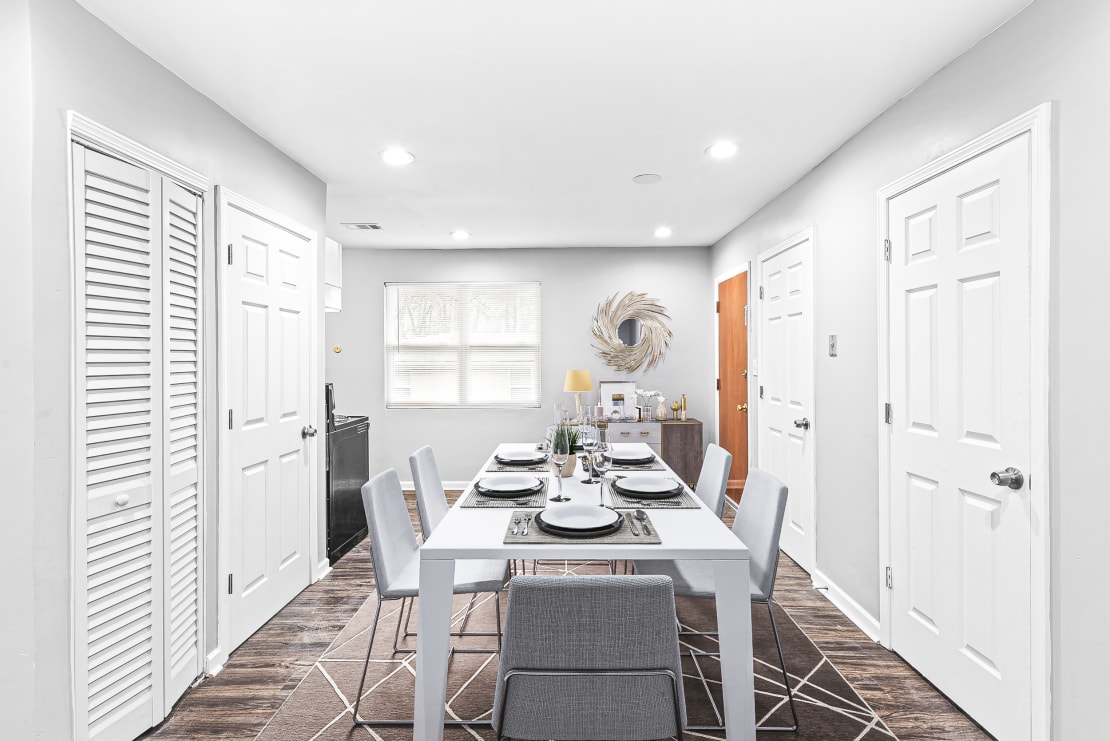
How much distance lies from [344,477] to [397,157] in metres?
2.08

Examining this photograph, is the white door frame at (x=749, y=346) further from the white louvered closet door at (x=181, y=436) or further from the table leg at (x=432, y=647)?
the white louvered closet door at (x=181, y=436)

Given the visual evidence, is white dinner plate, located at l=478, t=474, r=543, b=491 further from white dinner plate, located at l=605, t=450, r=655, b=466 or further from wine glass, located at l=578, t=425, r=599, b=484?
white dinner plate, located at l=605, t=450, r=655, b=466

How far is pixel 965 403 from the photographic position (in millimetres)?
2105

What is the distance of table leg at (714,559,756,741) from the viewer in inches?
67.9

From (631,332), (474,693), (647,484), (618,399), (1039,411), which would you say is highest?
(631,332)

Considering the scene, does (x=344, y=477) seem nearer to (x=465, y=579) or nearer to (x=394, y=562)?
(x=394, y=562)

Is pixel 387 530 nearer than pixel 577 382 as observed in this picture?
Yes

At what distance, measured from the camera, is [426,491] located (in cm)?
276

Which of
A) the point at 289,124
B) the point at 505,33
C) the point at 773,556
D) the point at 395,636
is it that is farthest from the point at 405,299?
the point at 773,556

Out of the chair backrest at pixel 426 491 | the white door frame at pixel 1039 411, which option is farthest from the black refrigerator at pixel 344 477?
the white door frame at pixel 1039 411

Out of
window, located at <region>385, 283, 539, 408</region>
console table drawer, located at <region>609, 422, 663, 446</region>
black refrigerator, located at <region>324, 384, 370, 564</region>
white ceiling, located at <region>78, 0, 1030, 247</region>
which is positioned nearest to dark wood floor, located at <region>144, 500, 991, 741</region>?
black refrigerator, located at <region>324, 384, 370, 564</region>

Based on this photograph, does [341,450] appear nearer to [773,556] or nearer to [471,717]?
[471,717]

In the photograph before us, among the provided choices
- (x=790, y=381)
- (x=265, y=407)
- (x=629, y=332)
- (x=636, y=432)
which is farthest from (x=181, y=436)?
(x=629, y=332)

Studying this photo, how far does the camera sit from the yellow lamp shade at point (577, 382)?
5.43m
